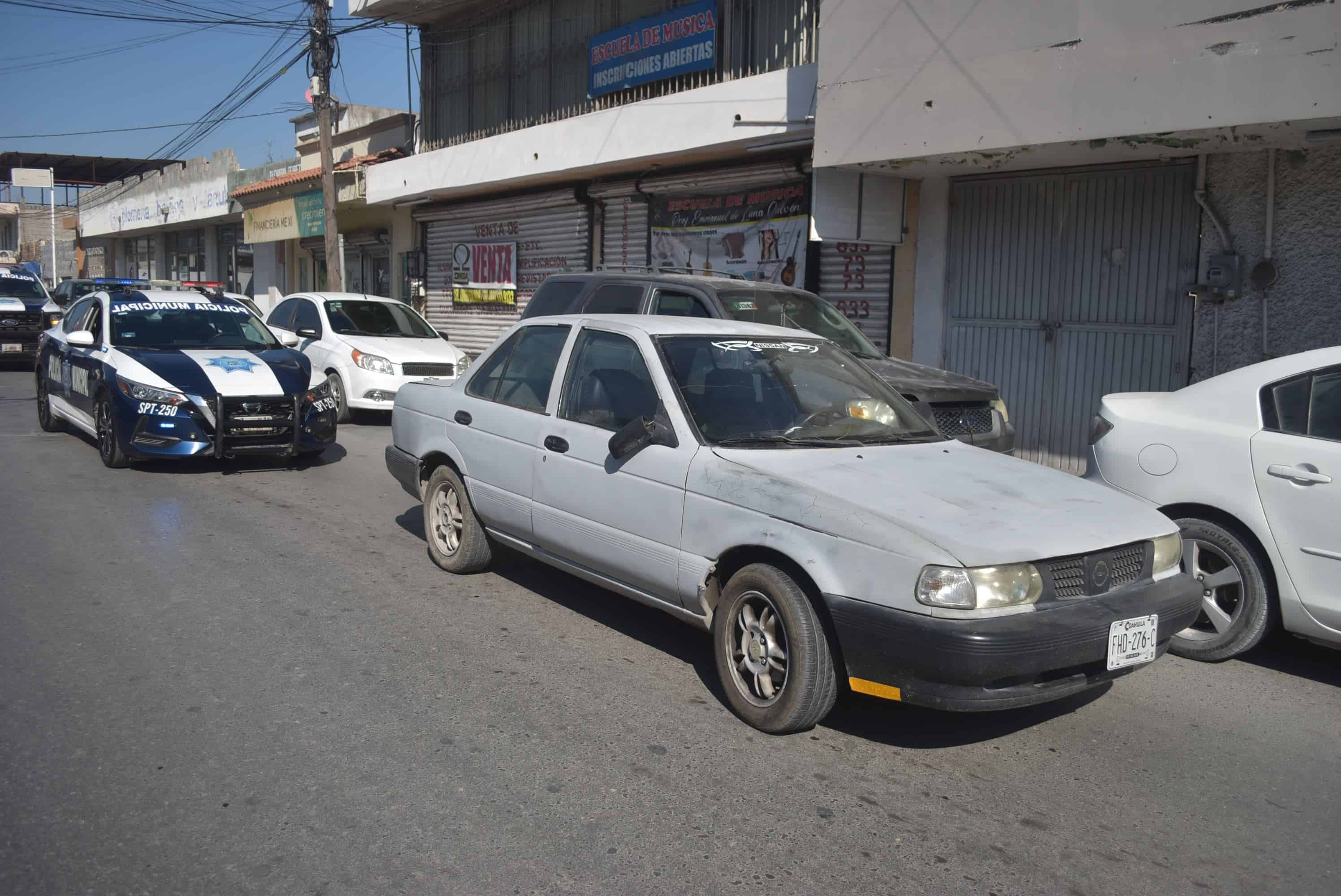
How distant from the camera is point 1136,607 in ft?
13.1

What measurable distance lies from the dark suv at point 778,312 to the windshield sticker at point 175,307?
315cm

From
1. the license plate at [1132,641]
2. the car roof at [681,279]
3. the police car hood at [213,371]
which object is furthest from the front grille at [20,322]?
the license plate at [1132,641]

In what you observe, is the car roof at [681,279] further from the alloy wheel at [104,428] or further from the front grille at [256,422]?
the alloy wheel at [104,428]

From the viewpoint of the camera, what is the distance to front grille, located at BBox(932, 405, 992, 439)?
7.95m

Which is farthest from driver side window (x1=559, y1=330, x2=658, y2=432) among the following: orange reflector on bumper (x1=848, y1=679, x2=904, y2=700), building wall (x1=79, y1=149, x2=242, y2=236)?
building wall (x1=79, y1=149, x2=242, y2=236)

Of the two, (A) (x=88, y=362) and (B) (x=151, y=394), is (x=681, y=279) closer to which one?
(B) (x=151, y=394)

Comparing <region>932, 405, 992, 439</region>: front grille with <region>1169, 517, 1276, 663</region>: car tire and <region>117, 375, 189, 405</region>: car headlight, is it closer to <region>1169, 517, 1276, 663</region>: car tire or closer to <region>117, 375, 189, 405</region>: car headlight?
<region>1169, 517, 1276, 663</region>: car tire

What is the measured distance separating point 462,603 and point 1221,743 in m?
3.71

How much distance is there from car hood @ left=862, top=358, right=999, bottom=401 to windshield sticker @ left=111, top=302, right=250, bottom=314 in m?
6.24

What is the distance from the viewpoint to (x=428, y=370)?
12.8m

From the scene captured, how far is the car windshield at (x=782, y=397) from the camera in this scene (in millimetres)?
4793

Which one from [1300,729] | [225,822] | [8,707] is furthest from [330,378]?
[1300,729]

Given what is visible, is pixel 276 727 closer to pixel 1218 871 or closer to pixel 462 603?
pixel 462 603

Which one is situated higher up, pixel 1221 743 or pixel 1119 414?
pixel 1119 414
